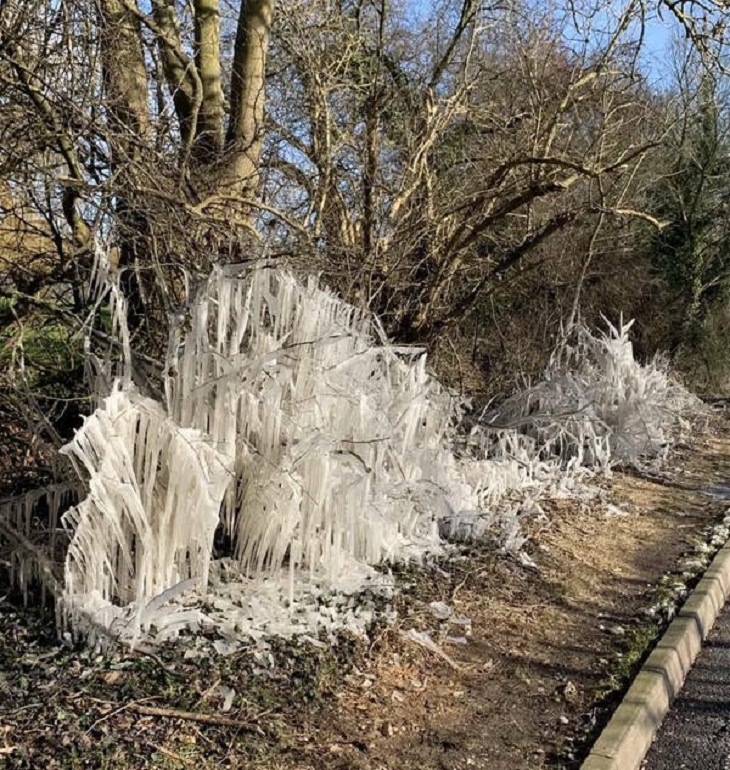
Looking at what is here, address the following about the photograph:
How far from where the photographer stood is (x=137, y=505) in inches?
166

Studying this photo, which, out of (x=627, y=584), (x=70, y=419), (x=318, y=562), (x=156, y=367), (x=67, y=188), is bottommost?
(x=627, y=584)

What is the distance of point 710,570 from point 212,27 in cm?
624

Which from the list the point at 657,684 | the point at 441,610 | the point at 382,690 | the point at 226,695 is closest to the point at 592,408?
the point at 441,610

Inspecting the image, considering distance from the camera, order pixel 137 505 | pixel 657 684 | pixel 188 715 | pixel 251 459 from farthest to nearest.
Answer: pixel 251 459 < pixel 657 684 < pixel 137 505 < pixel 188 715

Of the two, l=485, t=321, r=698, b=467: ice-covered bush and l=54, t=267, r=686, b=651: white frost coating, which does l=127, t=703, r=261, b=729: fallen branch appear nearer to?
l=54, t=267, r=686, b=651: white frost coating

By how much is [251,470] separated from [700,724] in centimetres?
251

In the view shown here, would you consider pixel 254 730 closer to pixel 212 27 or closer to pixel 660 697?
pixel 660 697

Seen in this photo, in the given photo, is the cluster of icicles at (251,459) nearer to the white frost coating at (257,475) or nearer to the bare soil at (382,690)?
the white frost coating at (257,475)

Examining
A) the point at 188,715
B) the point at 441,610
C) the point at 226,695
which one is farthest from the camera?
the point at 441,610

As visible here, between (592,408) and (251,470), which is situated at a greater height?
(251,470)

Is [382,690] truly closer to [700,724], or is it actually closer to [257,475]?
[257,475]

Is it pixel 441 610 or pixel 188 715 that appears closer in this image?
pixel 188 715

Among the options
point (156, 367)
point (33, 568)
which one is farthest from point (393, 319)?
point (33, 568)

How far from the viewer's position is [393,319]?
30.1 ft
